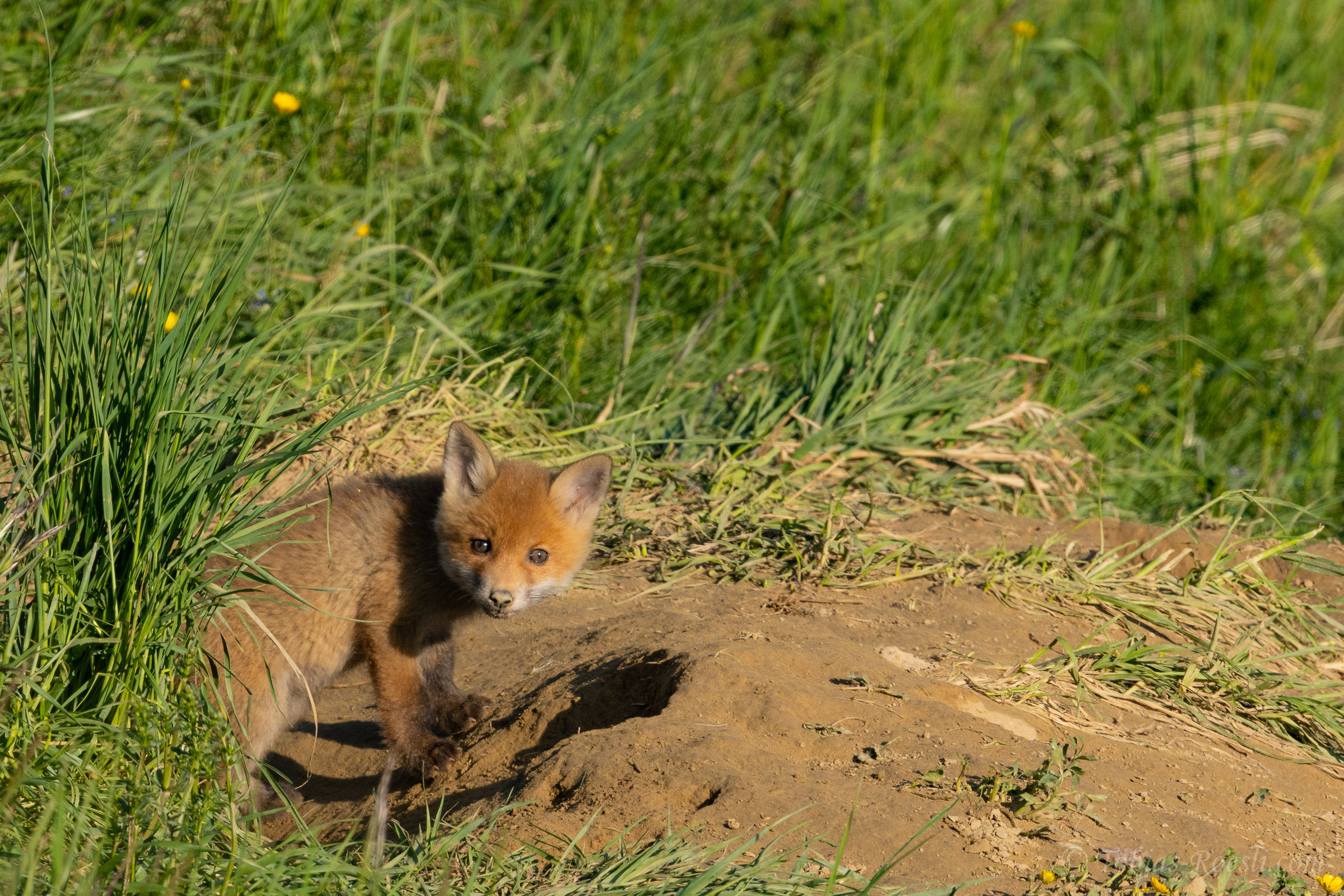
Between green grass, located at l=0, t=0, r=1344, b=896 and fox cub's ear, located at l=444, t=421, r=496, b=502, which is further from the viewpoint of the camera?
fox cub's ear, located at l=444, t=421, r=496, b=502

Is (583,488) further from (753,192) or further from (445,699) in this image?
(753,192)

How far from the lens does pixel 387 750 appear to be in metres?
3.60

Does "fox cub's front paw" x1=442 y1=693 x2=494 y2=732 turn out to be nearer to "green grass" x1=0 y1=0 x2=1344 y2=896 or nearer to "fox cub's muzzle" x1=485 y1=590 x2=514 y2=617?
"fox cub's muzzle" x1=485 y1=590 x2=514 y2=617

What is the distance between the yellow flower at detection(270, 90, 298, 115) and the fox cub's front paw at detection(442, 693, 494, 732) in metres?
2.93

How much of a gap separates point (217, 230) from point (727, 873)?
91.0 inches

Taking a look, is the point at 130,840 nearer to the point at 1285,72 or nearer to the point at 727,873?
the point at 727,873

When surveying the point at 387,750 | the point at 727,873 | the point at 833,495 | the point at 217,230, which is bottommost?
the point at 387,750

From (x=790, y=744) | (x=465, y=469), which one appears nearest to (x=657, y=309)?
(x=465, y=469)

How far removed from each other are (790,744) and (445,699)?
52.5 inches

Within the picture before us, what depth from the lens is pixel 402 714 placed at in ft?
11.3

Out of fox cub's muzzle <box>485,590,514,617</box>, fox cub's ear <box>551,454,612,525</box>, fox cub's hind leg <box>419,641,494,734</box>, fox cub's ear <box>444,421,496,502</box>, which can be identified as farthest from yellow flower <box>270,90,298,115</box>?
fox cub's muzzle <box>485,590,514,617</box>

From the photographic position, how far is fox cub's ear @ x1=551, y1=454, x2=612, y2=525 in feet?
11.5

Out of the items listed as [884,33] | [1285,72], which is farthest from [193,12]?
[1285,72]

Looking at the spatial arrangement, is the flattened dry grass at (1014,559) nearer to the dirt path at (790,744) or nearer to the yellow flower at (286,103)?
the dirt path at (790,744)
